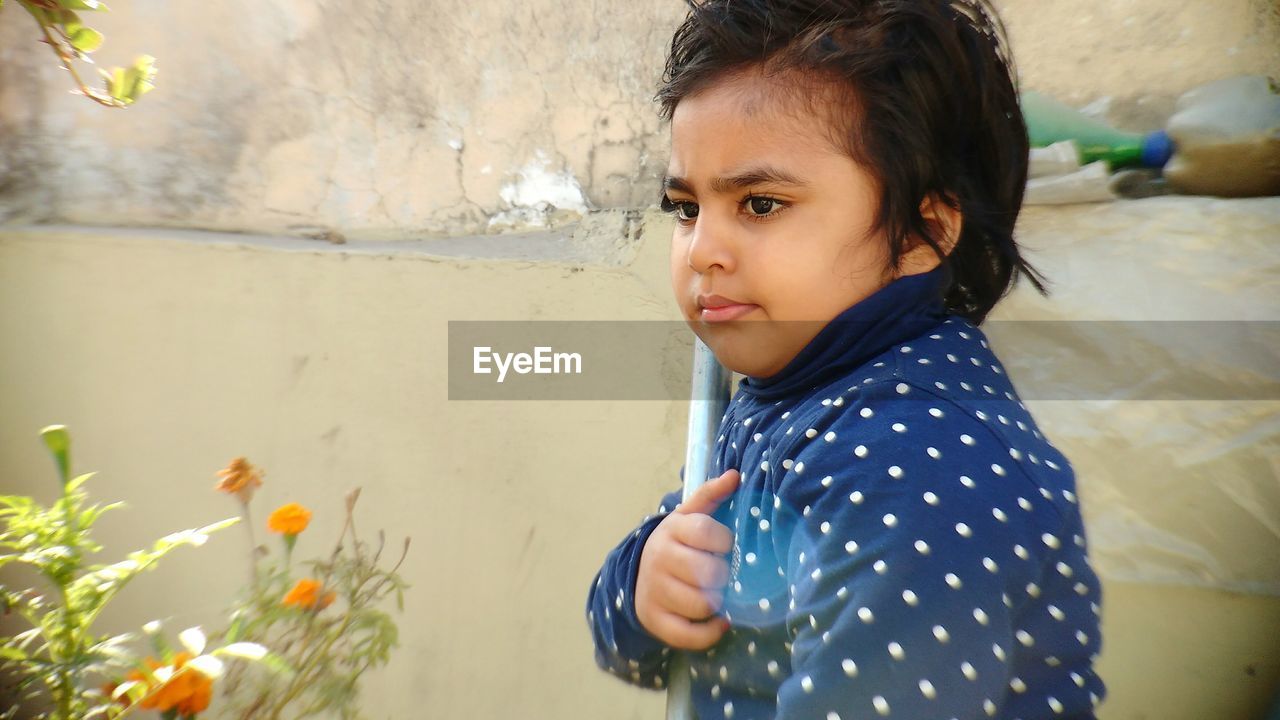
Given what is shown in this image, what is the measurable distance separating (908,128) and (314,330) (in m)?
1.15

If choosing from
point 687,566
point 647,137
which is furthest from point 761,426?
point 647,137

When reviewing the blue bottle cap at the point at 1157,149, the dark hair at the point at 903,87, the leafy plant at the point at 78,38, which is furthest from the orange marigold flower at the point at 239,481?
the blue bottle cap at the point at 1157,149

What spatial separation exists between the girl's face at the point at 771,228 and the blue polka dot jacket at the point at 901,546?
0.08 ft

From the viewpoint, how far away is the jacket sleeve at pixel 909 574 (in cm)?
60

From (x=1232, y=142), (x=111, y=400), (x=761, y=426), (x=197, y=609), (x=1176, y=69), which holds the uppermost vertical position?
(x=1176, y=69)

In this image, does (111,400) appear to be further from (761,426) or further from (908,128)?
(908,128)

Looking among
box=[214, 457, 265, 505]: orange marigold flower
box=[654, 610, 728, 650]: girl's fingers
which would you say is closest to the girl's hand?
box=[654, 610, 728, 650]: girl's fingers

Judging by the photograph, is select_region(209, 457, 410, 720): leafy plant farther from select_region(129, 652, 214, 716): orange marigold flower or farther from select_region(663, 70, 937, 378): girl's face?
select_region(663, 70, 937, 378): girl's face

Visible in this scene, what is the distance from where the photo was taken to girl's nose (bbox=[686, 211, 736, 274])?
31.9 inches

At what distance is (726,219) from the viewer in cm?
82

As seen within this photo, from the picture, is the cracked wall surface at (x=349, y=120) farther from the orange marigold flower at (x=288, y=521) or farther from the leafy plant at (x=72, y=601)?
the leafy plant at (x=72, y=601)

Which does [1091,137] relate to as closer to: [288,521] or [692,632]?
[692,632]

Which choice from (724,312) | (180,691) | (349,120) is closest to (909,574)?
(724,312)

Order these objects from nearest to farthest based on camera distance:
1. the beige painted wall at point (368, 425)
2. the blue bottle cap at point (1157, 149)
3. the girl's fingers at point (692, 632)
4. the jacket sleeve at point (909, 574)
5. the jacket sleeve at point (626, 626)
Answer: the jacket sleeve at point (909, 574) → the girl's fingers at point (692, 632) → the jacket sleeve at point (626, 626) → the blue bottle cap at point (1157, 149) → the beige painted wall at point (368, 425)
